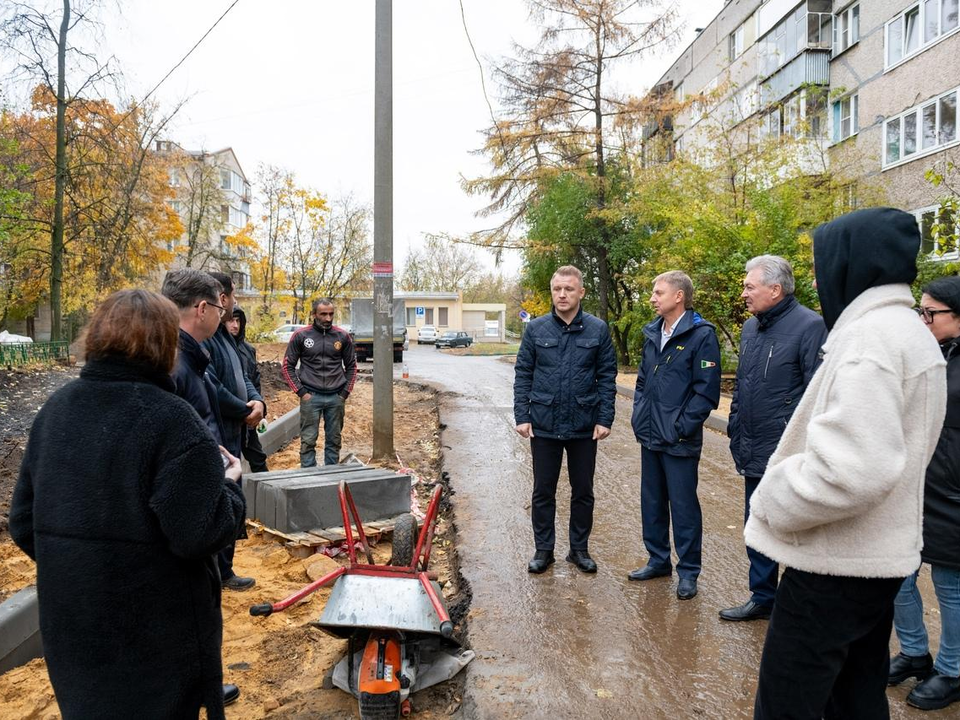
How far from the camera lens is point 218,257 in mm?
30375

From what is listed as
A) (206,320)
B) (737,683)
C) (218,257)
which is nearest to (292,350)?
(206,320)

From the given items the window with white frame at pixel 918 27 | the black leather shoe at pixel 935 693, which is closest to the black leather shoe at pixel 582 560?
the black leather shoe at pixel 935 693

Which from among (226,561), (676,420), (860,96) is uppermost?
(860,96)

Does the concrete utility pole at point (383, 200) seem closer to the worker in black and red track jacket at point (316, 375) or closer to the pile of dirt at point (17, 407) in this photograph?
the worker in black and red track jacket at point (316, 375)

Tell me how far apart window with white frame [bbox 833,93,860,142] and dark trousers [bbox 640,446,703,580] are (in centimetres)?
2133

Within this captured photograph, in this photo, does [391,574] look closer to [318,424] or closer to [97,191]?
[318,424]

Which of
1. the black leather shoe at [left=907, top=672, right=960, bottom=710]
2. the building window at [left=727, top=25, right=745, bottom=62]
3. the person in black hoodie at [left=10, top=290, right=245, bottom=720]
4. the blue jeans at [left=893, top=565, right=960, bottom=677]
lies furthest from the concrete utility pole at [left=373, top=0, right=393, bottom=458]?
the building window at [left=727, top=25, right=745, bottom=62]

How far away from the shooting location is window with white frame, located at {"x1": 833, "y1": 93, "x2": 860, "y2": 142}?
22328 mm

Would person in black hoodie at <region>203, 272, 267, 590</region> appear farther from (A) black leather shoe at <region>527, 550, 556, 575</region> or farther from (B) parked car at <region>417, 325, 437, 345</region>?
(B) parked car at <region>417, 325, 437, 345</region>

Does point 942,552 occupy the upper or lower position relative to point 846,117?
lower

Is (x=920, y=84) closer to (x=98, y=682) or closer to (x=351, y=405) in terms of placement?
(x=351, y=405)

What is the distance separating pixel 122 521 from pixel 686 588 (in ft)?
11.4

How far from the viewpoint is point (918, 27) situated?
1923cm

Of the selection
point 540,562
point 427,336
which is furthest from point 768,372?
point 427,336
